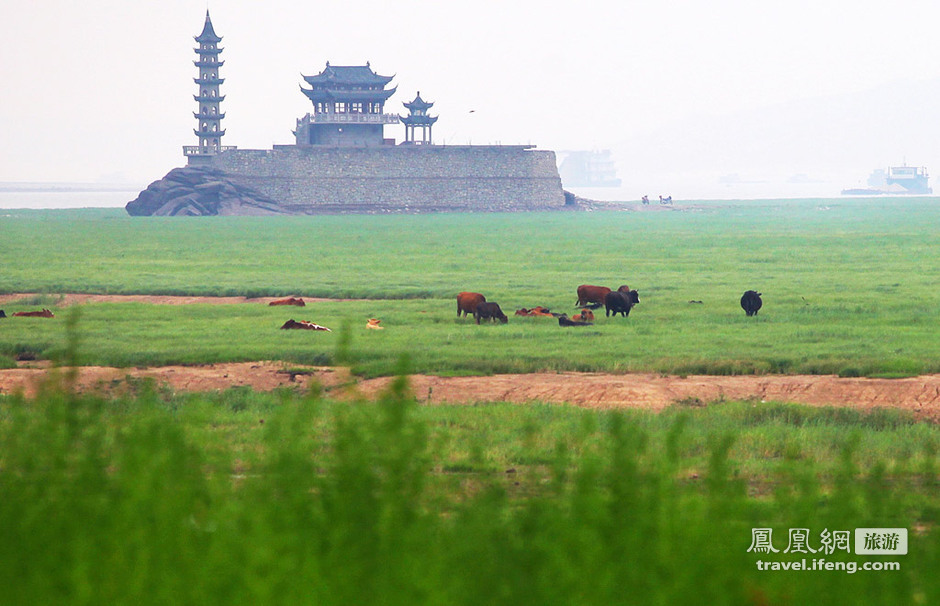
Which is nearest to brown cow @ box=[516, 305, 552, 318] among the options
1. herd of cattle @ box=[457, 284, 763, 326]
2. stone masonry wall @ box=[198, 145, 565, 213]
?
herd of cattle @ box=[457, 284, 763, 326]

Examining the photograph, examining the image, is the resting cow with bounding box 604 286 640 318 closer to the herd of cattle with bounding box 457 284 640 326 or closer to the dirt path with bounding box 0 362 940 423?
→ the herd of cattle with bounding box 457 284 640 326

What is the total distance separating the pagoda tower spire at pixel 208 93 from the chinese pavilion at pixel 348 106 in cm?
881

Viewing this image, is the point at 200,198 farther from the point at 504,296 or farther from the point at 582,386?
the point at 582,386

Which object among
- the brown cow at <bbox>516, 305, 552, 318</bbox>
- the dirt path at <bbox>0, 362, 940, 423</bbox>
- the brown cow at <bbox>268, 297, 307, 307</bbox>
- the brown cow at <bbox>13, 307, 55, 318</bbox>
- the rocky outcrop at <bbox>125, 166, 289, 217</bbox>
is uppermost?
the rocky outcrop at <bbox>125, 166, 289, 217</bbox>

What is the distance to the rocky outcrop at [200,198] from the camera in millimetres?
91188

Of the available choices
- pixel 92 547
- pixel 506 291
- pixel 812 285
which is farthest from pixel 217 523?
pixel 812 285

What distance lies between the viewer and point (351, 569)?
4.81 m

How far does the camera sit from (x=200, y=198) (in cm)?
9144

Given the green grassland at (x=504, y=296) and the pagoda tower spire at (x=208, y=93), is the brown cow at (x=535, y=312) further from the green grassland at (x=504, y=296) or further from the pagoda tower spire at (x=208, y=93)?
the pagoda tower spire at (x=208, y=93)

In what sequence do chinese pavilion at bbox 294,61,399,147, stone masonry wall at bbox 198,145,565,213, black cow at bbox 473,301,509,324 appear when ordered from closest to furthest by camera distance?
black cow at bbox 473,301,509,324 → stone masonry wall at bbox 198,145,565,213 → chinese pavilion at bbox 294,61,399,147

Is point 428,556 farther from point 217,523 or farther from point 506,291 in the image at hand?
point 506,291

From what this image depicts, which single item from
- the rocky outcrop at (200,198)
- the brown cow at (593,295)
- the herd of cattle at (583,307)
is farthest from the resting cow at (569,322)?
the rocky outcrop at (200,198)

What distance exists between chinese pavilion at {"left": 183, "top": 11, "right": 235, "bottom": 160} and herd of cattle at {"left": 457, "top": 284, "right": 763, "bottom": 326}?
8290 cm

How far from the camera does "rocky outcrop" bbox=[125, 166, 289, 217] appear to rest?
9119cm
